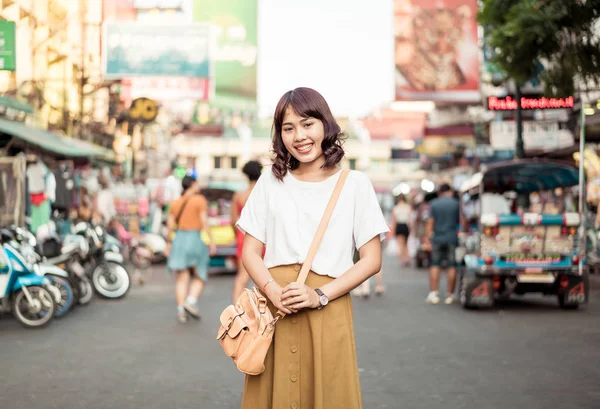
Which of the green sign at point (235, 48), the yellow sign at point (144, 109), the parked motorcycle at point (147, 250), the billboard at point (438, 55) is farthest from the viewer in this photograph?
the green sign at point (235, 48)

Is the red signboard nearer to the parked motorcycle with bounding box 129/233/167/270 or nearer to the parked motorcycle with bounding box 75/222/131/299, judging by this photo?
the parked motorcycle with bounding box 129/233/167/270

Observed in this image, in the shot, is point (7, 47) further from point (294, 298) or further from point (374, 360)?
point (294, 298)

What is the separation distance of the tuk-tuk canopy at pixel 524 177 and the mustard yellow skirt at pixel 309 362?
9.91m

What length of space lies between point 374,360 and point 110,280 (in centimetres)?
718

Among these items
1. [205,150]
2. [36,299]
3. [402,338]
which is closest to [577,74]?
[402,338]

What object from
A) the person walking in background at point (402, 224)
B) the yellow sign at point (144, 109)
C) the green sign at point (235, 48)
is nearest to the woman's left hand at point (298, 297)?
the person walking in background at point (402, 224)

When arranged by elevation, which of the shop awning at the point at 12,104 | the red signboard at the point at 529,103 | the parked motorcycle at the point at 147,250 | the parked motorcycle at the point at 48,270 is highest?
the red signboard at the point at 529,103

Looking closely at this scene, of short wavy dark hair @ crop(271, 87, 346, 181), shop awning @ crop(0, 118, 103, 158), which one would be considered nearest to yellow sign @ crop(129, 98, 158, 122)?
shop awning @ crop(0, 118, 103, 158)

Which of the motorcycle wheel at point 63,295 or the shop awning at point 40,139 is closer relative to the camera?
the motorcycle wheel at point 63,295

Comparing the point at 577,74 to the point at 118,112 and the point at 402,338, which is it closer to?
the point at 402,338

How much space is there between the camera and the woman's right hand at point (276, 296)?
3131mm

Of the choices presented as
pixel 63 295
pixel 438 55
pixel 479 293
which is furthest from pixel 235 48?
pixel 479 293

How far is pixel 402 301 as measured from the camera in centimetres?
1367

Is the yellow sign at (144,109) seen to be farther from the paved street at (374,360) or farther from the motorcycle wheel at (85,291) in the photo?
the paved street at (374,360)
